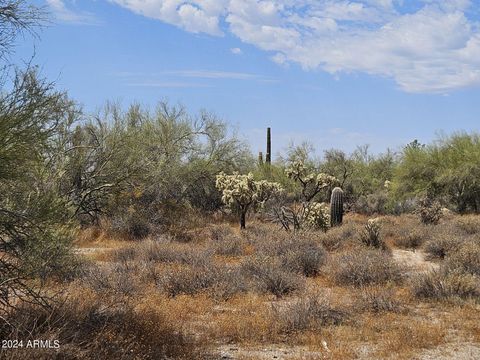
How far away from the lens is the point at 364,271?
10977 millimetres

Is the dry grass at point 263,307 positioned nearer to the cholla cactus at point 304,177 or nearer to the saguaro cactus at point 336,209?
the saguaro cactus at point 336,209

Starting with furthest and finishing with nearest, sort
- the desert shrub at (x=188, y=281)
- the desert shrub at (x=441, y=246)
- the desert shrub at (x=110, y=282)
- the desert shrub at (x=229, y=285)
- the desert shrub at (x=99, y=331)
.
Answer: the desert shrub at (x=441, y=246) → the desert shrub at (x=188, y=281) → the desert shrub at (x=229, y=285) → the desert shrub at (x=110, y=282) → the desert shrub at (x=99, y=331)

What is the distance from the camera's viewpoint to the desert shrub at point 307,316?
25.3ft

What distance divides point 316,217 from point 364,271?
27.1 ft

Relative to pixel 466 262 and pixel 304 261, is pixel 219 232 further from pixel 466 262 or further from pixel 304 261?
pixel 466 262

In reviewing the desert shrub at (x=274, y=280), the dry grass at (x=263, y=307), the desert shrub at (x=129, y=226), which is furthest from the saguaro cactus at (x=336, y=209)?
the desert shrub at (x=274, y=280)

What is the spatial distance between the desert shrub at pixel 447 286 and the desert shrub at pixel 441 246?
414cm

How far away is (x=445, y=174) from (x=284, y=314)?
20.8 meters

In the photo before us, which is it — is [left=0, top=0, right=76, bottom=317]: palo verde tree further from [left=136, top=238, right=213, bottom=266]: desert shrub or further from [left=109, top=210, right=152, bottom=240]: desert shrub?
[left=109, top=210, right=152, bottom=240]: desert shrub

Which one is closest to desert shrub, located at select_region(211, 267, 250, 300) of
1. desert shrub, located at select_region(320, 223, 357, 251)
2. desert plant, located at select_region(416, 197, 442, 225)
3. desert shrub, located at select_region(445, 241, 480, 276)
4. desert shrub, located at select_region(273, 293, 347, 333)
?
desert shrub, located at select_region(273, 293, 347, 333)

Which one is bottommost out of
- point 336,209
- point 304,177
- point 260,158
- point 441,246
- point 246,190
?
point 441,246

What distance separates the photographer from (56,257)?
866cm

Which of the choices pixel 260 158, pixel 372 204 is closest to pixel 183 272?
pixel 372 204

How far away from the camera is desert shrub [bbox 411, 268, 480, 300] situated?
9430 millimetres
